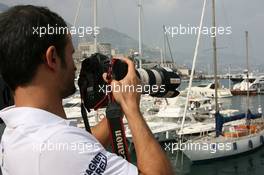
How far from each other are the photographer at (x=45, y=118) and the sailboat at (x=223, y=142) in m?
13.7

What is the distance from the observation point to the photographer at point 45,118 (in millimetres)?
1257

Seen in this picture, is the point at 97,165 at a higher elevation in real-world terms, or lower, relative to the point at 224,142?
higher

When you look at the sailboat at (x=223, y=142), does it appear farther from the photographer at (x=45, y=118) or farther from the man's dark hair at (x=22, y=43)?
the man's dark hair at (x=22, y=43)

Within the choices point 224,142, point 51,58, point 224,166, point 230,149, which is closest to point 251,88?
point 230,149

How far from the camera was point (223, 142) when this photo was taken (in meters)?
16.1

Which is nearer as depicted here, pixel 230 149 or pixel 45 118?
pixel 45 118

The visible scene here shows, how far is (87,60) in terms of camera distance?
1.77 meters

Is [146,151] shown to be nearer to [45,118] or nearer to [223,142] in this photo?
[45,118]

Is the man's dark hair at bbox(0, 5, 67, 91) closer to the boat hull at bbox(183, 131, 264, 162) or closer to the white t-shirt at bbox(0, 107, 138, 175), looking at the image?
the white t-shirt at bbox(0, 107, 138, 175)

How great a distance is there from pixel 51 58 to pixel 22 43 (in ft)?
0.35

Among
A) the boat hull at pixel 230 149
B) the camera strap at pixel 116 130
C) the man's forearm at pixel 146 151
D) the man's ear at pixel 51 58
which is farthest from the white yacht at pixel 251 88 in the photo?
the man's ear at pixel 51 58

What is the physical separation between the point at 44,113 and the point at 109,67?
0.42 meters

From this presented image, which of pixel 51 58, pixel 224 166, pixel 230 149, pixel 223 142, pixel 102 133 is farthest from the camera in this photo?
pixel 230 149

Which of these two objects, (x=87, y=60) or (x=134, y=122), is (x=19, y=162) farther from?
(x=87, y=60)
